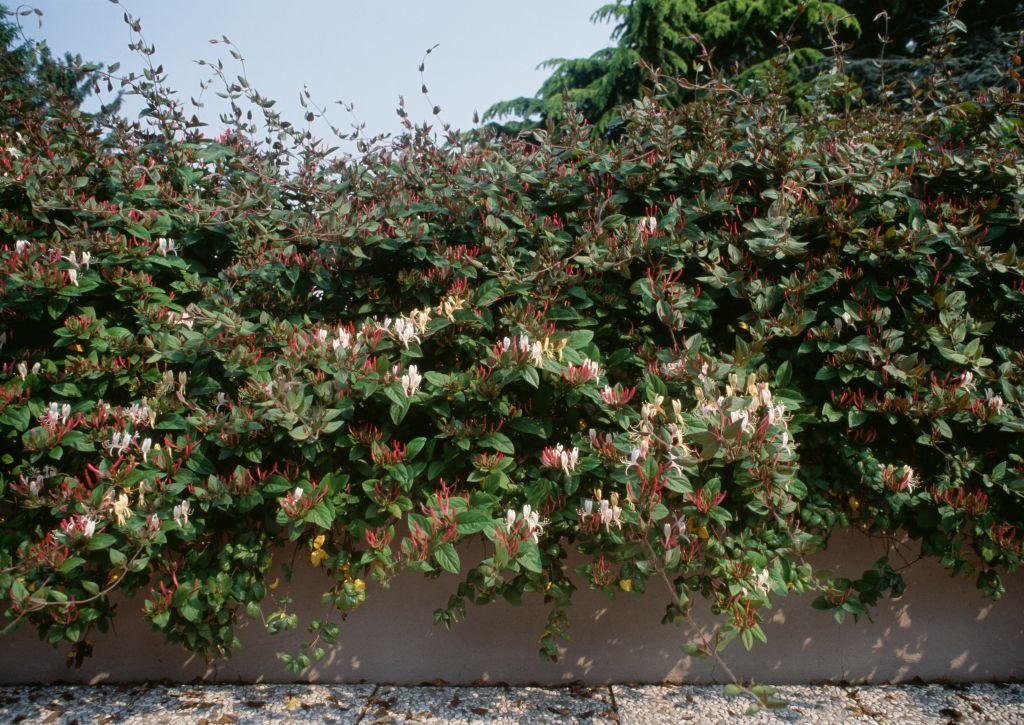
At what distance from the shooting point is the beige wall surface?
8.97 feet

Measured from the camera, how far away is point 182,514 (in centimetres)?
215

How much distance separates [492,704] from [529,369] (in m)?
1.33

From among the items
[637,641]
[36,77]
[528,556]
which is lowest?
[637,641]

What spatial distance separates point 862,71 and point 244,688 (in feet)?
30.2

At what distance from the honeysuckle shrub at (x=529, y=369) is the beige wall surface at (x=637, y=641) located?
16 centimetres

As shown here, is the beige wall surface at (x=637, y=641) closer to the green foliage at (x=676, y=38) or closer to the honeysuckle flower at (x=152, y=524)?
the honeysuckle flower at (x=152, y=524)

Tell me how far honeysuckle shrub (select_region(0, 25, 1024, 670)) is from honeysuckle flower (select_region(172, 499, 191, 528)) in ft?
0.15

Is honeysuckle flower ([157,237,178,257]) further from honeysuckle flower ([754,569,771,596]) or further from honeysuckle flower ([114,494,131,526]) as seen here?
honeysuckle flower ([754,569,771,596])

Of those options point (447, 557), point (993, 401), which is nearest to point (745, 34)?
point (993, 401)

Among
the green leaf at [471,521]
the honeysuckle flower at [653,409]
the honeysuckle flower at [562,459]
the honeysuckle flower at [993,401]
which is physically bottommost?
the honeysuckle flower at [993,401]

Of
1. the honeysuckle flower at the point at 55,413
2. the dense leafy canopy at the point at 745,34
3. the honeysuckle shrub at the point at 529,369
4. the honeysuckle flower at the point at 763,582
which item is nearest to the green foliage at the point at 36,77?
the honeysuckle shrub at the point at 529,369

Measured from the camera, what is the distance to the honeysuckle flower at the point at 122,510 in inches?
82.4

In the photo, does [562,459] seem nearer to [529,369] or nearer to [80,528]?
[529,369]

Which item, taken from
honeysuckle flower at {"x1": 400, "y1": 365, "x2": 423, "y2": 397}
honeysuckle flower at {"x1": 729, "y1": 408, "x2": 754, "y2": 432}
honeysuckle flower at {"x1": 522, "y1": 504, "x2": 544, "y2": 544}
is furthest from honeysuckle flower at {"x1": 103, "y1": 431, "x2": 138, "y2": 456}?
honeysuckle flower at {"x1": 729, "y1": 408, "x2": 754, "y2": 432}
